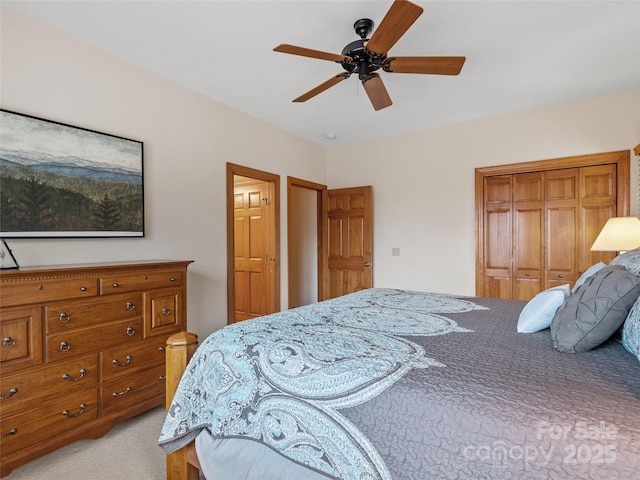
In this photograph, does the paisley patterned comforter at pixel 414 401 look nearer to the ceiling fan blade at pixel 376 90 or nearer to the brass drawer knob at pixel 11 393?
the brass drawer knob at pixel 11 393

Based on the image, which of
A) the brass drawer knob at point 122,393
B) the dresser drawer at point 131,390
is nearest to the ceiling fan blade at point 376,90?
the dresser drawer at point 131,390

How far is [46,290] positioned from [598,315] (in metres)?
2.59

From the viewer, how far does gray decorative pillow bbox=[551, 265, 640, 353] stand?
1.17 metres

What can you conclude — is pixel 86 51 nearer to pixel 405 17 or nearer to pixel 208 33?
pixel 208 33

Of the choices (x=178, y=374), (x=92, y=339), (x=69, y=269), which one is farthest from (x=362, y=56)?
(x=92, y=339)

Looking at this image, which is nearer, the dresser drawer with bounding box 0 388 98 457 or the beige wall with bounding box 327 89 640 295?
the dresser drawer with bounding box 0 388 98 457

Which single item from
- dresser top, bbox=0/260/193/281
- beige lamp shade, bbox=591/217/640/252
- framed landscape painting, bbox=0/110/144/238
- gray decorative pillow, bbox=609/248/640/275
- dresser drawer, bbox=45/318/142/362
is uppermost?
framed landscape painting, bbox=0/110/144/238

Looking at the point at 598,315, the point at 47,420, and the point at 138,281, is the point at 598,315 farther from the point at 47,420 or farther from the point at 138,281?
the point at 47,420

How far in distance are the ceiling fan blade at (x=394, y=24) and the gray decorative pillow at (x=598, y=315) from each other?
143 centimetres

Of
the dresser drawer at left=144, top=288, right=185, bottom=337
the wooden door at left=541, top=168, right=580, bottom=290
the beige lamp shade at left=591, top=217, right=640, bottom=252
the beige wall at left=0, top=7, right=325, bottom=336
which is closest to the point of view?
the beige wall at left=0, top=7, right=325, bottom=336

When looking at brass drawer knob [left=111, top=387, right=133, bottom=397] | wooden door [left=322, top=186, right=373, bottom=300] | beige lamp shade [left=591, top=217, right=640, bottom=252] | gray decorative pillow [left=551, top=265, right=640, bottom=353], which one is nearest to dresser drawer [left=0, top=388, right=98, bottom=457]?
brass drawer knob [left=111, top=387, right=133, bottom=397]

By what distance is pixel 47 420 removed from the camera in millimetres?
1801

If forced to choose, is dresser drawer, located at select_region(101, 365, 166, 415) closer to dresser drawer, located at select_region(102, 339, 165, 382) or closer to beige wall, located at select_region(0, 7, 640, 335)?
dresser drawer, located at select_region(102, 339, 165, 382)

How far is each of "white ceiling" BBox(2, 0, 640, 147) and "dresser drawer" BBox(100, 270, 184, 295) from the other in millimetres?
1684
